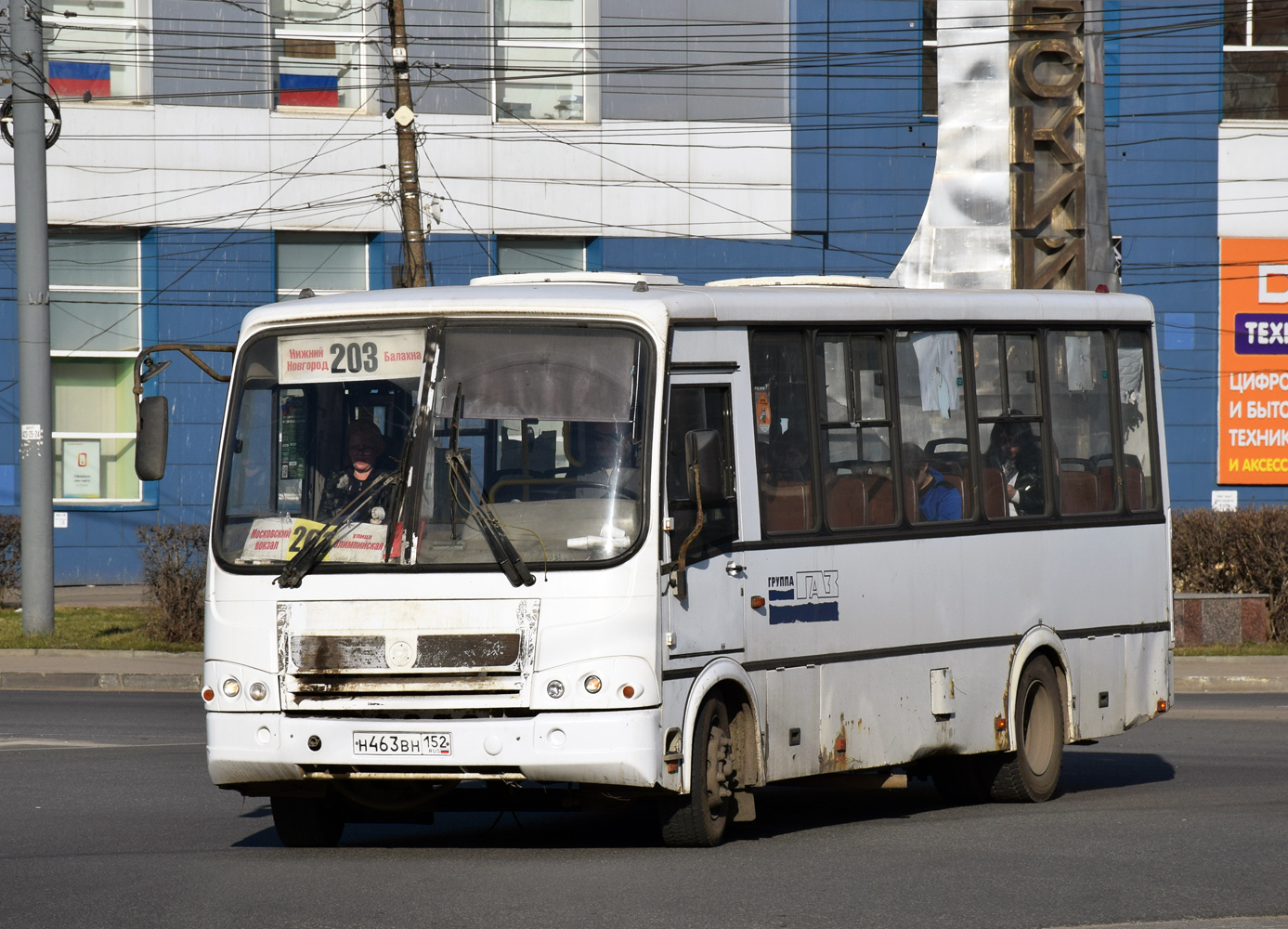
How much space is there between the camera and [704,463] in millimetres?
8570

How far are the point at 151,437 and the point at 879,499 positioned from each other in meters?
3.67

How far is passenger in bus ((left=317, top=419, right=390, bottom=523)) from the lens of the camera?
28.3 feet

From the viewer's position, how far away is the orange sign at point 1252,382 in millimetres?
34812

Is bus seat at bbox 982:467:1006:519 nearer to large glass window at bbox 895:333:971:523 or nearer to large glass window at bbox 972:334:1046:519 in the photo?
large glass window at bbox 972:334:1046:519

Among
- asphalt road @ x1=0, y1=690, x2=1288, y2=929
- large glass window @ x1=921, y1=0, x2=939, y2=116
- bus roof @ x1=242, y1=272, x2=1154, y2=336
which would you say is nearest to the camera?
asphalt road @ x1=0, y1=690, x2=1288, y2=929

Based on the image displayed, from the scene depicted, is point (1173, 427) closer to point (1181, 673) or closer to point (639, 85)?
point (639, 85)

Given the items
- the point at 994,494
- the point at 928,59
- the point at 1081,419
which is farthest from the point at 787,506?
the point at 928,59

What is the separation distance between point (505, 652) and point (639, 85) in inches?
997

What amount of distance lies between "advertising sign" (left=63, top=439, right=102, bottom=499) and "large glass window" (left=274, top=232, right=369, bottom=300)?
406cm

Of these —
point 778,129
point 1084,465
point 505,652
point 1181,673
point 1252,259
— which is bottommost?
point 1181,673

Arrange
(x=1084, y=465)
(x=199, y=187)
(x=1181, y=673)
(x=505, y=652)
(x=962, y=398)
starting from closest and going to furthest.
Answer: (x=505, y=652) → (x=962, y=398) → (x=1084, y=465) → (x=1181, y=673) → (x=199, y=187)

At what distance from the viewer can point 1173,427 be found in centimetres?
3503

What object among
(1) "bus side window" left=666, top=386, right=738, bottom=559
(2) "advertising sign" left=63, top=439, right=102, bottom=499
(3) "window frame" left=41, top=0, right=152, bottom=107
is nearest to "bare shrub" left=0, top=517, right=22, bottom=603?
(2) "advertising sign" left=63, top=439, right=102, bottom=499

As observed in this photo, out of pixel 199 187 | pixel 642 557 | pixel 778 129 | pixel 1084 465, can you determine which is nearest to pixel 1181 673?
pixel 1084 465
